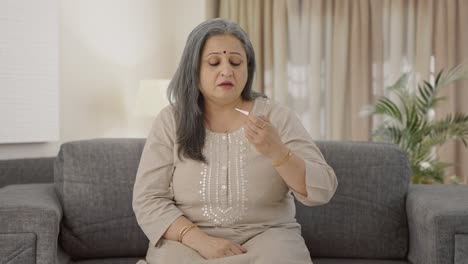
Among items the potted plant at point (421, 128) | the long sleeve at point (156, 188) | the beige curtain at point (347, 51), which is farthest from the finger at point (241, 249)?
the beige curtain at point (347, 51)

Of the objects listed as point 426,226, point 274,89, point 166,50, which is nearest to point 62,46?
point 166,50

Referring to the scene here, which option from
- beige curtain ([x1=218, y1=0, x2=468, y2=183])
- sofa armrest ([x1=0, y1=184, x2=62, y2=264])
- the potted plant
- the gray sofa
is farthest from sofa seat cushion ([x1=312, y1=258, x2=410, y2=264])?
beige curtain ([x1=218, y1=0, x2=468, y2=183])

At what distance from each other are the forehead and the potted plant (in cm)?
237

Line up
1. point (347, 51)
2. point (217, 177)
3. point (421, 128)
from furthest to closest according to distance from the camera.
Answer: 1. point (347, 51)
2. point (421, 128)
3. point (217, 177)

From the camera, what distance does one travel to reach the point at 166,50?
5.46 metres

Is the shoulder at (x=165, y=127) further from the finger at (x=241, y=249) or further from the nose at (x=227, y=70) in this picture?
the finger at (x=241, y=249)

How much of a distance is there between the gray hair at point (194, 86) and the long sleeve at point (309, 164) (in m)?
0.18

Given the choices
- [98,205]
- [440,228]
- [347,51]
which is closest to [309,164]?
[440,228]

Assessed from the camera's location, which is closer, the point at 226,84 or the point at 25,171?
the point at 226,84

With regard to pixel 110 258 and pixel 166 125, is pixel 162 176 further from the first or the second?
pixel 110 258

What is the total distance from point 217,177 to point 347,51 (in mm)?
3211

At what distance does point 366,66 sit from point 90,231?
10.2 feet

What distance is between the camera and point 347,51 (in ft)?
17.4

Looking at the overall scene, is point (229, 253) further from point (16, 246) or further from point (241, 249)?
point (16, 246)
